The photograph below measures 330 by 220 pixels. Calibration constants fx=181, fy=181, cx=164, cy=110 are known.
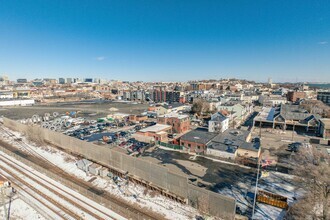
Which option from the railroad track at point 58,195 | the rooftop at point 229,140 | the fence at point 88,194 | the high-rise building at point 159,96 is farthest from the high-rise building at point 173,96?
the railroad track at point 58,195

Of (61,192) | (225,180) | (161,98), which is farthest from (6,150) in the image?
(161,98)

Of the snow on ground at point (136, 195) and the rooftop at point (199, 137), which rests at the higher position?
the rooftop at point (199, 137)

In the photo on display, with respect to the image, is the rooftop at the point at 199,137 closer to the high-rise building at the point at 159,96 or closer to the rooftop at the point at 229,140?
the rooftop at the point at 229,140

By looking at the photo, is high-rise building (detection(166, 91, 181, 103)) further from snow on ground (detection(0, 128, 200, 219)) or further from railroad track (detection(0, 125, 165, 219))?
snow on ground (detection(0, 128, 200, 219))

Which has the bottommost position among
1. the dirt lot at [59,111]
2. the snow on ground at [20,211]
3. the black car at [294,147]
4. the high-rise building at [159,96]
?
the snow on ground at [20,211]

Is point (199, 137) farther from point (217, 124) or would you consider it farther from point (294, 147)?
point (294, 147)

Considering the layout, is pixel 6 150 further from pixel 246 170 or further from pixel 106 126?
pixel 246 170
